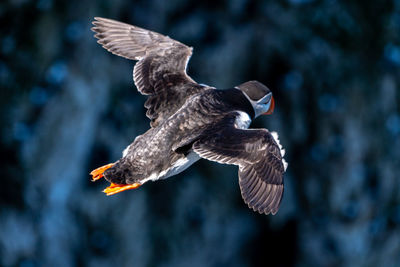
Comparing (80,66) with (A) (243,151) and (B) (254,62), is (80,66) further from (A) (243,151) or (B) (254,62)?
(A) (243,151)

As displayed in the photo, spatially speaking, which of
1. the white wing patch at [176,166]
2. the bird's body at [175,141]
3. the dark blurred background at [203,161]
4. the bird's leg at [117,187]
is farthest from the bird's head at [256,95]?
the dark blurred background at [203,161]

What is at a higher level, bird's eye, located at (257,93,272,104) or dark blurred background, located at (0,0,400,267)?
bird's eye, located at (257,93,272,104)

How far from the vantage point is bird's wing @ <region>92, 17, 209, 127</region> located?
225 inches

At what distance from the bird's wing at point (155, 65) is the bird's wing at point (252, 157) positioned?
2.21 ft

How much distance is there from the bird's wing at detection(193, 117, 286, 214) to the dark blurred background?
6.05 meters

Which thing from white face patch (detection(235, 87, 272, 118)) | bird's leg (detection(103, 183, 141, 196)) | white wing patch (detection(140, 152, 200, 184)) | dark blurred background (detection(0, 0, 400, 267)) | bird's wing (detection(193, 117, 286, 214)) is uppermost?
white face patch (detection(235, 87, 272, 118))

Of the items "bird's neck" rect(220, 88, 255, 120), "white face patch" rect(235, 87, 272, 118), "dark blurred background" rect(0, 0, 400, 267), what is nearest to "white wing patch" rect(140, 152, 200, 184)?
"bird's neck" rect(220, 88, 255, 120)

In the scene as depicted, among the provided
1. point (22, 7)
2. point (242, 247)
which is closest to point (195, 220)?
point (242, 247)

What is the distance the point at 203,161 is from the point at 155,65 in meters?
5.45

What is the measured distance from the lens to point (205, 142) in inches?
197

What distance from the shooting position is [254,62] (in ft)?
37.5

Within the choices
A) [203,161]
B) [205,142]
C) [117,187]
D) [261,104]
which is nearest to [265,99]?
[261,104]

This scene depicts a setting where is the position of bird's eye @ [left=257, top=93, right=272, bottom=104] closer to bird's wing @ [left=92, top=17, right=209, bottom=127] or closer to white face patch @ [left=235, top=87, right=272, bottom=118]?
white face patch @ [left=235, top=87, right=272, bottom=118]

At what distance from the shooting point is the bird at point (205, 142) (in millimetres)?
4984
